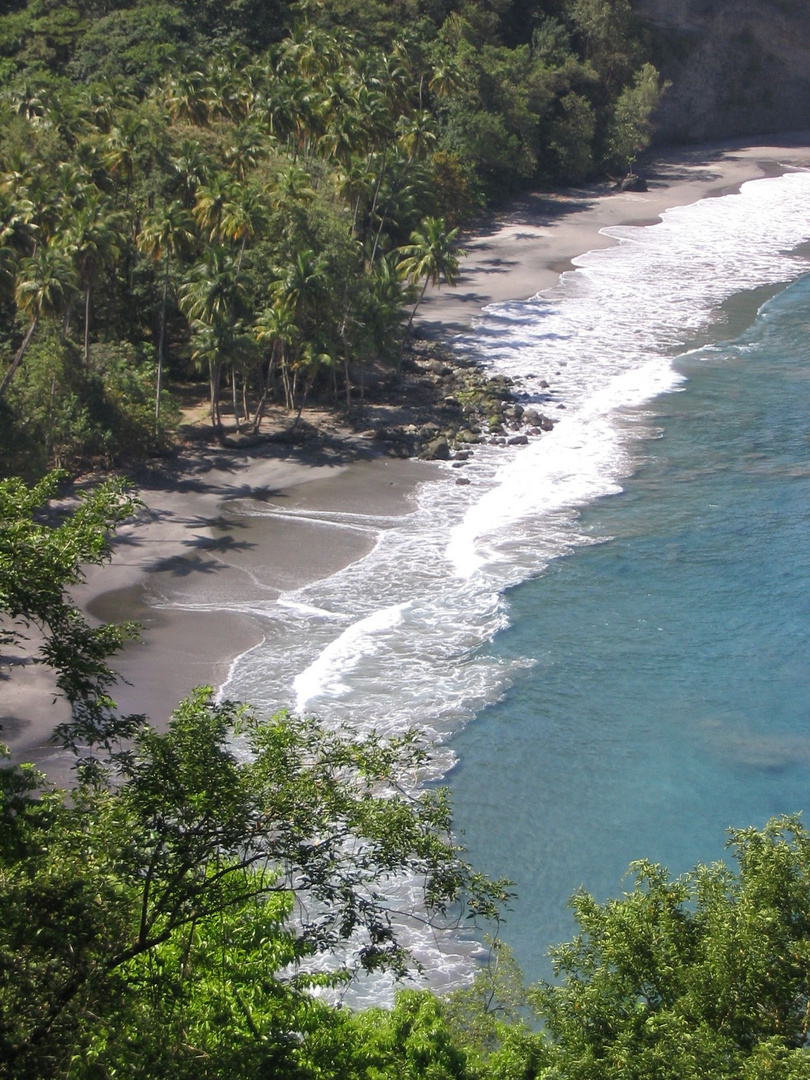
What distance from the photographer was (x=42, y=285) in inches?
1377

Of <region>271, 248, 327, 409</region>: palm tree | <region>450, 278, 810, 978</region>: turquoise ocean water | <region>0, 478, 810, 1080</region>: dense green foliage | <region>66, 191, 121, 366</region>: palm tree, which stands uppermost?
<region>66, 191, 121, 366</region>: palm tree

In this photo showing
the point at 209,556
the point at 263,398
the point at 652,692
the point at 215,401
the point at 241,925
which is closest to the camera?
the point at 241,925

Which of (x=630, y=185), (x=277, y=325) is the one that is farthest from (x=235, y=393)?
(x=630, y=185)

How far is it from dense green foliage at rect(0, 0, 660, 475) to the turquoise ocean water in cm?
1440

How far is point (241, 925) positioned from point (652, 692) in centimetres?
1833

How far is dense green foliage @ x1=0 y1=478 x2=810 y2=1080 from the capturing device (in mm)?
9029

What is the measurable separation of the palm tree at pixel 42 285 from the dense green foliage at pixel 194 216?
0.26 ft

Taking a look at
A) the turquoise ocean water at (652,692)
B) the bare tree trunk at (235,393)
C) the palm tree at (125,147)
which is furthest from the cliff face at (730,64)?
the bare tree trunk at (235,393)

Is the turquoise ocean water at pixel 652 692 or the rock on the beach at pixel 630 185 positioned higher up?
the rock on the beach at pixel 630 185

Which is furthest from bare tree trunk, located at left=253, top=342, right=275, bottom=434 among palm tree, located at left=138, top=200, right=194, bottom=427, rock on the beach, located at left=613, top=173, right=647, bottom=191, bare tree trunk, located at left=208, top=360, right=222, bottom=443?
rock on the beach, located at left=613, top=173, right=647, bottom=191

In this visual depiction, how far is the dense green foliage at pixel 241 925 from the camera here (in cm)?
903

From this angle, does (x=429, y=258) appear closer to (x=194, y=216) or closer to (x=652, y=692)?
(x=194, y=216)

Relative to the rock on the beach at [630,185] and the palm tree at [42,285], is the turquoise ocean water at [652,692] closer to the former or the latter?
the palm tree at [42,285]

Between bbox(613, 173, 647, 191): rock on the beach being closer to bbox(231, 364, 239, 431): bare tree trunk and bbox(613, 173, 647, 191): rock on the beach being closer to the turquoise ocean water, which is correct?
the turquoise ocean water
